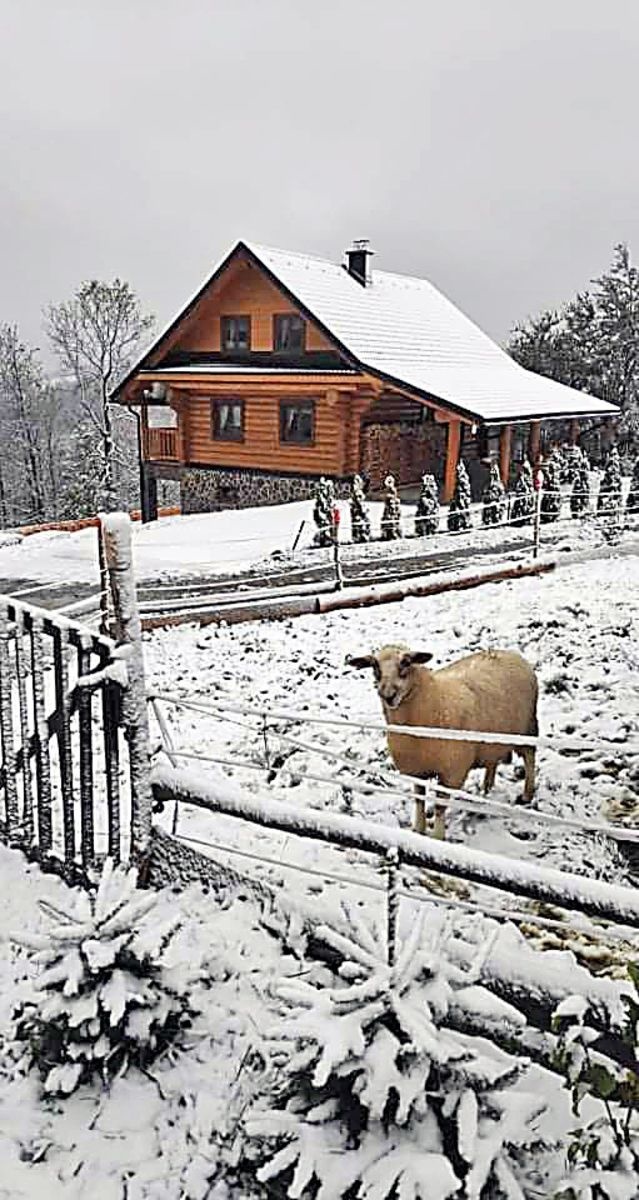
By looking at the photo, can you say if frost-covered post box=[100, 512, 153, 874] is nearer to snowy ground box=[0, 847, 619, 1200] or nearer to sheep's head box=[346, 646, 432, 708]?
snowy ground box=[0, 847, 619, 1200]

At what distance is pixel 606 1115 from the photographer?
277 cm

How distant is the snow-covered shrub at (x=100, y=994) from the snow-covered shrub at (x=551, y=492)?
48.2 feet

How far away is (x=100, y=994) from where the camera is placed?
3.19 meters

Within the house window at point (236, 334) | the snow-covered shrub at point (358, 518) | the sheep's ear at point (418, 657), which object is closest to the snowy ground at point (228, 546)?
the snow-covered shrub at point (358, 518)

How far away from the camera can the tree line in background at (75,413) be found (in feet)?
122

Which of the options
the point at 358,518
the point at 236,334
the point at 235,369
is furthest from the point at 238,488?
the point at 358,518

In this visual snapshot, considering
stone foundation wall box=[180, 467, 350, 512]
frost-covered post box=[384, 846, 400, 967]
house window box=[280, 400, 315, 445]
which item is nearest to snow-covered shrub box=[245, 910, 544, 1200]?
frost-covered post box=[384, 846, 400, 967]

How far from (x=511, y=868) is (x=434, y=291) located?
29.0 meters

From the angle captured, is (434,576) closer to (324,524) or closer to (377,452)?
(324,524)

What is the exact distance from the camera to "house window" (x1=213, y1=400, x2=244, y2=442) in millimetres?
23953

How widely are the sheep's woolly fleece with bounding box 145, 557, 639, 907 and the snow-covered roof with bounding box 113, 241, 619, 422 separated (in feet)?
32.1

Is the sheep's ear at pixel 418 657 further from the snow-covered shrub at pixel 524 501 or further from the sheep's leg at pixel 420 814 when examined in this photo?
the snow-covered shrub at pixel 524 501

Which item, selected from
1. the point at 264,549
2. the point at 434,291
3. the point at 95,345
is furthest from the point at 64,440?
the point at 264,549

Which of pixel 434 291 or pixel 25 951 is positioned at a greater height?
pixel 434 291
